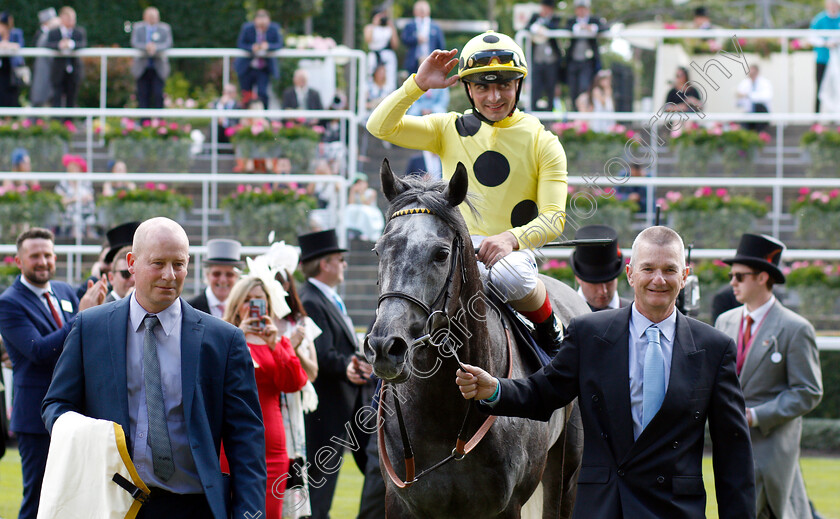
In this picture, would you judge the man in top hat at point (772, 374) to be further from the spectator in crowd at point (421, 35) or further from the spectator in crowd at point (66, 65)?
the spectator in crowd at point (66, 65)

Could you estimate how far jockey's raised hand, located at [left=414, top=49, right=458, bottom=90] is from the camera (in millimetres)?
4875

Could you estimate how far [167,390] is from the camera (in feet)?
12.1

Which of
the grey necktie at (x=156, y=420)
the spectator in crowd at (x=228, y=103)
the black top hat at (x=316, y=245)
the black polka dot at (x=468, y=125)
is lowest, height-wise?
the grey necktie at (x=156, y=420)

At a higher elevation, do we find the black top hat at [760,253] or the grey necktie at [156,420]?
the black top hat at [760,253]

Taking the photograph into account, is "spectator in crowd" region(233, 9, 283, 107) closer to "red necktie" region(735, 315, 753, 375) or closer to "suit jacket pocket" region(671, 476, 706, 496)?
"red necktie" region(735, 315, 753, 375)

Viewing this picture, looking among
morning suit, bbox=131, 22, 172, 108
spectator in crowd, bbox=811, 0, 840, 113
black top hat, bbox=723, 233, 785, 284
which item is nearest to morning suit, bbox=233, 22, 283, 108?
morning suit, bbox=131, 22, 172, 108

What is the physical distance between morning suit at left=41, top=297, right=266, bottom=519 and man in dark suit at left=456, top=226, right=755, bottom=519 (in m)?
0.83

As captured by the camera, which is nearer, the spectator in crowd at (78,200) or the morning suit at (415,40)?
the spectator in crowd at (78,200)

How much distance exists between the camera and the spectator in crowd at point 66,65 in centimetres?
1523

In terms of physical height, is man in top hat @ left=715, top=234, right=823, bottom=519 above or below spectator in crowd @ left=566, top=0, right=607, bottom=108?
below

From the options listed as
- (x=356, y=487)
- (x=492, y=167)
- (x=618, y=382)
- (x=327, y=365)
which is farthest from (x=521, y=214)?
(x=356, y=487)

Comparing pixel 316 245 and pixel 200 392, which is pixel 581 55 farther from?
pixel 200 392

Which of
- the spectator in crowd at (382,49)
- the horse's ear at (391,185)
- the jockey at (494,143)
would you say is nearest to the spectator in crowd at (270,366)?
the jockey at (494,143)

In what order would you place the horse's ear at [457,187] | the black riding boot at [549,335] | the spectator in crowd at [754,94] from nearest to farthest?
the horse's ear at [457,187]
the black riding boot at [549,335]
the spectator in crowd at [754,94]
